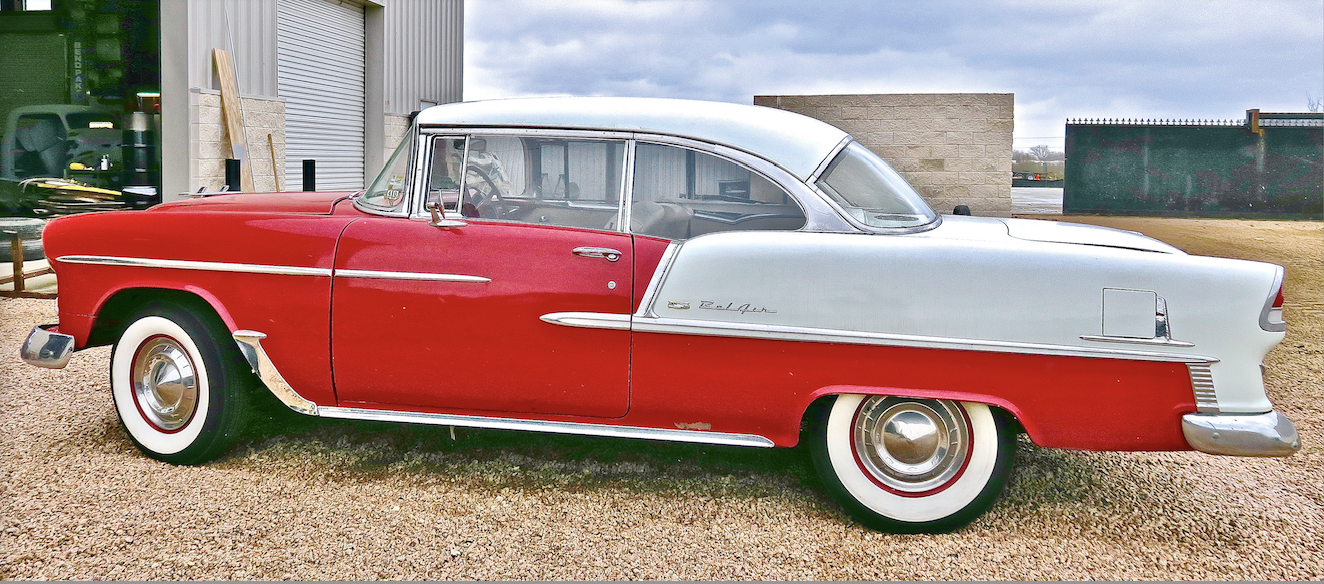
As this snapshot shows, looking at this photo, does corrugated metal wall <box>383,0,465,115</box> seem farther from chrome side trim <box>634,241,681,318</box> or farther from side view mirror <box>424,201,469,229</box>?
chrome side trim <box>634,241,681,318</box>

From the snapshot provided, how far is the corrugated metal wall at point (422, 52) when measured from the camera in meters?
14.5

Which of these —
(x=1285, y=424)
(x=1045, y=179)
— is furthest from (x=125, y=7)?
(x=1045, y=179)

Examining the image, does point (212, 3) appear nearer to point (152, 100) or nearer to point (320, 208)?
point (152, 100)

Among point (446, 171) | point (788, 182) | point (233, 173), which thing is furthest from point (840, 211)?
point (233, 173)

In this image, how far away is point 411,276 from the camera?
3496mm

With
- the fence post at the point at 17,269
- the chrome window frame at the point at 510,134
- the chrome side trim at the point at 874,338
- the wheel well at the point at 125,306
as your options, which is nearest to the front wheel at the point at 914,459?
the chrome side trim at the point at 874,338

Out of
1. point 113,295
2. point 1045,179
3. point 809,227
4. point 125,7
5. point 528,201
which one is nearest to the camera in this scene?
point 809,227

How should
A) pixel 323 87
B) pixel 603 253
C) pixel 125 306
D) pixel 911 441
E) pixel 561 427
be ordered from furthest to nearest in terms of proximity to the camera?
pixel 323 87, pixel 125 306, pixel 561 427, pixel 603 253, pixel 911 441

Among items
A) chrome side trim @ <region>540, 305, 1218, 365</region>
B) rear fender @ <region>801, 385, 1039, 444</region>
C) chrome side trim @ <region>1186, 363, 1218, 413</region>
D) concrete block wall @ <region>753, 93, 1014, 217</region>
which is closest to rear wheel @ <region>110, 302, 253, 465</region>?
chrome side trim @ <region>540, 305, 1218, 365</region>

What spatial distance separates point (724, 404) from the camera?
329 centimetres

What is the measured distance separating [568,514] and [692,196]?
1219 millimetres

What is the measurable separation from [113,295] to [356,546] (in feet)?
5.75

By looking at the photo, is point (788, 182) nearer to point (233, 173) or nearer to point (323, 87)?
point (233, 173)

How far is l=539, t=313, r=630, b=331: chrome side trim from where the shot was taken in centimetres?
328
